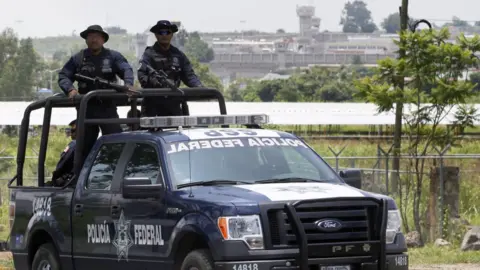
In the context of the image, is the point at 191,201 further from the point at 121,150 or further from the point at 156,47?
the point at 156,47

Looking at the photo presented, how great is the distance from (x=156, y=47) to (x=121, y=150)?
2.87m

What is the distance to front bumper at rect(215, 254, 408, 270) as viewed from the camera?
10.8m

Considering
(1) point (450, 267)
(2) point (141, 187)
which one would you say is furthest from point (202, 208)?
(1) point (450, 267)

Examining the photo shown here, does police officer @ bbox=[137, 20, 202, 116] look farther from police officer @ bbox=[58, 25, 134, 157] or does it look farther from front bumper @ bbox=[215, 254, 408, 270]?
front bumper @ bbox=[215, 254, 408, 270]

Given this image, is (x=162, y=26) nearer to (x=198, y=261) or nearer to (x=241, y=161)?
(x=241, y=161)

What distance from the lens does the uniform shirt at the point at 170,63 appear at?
1524cm

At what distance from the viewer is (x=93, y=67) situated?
14.9m

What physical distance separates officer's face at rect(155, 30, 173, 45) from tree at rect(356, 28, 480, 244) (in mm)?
8975

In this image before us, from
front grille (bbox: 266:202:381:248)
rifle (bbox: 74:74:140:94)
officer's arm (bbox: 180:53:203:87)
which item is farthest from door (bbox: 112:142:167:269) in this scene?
officer's arm (bbox: 180:53:203:87)

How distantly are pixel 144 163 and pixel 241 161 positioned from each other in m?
0.93

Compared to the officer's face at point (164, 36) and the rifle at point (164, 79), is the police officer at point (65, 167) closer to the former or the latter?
the rifle at point (164, 79)

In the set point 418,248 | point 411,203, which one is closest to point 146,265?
point 418,248

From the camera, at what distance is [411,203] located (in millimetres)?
23375

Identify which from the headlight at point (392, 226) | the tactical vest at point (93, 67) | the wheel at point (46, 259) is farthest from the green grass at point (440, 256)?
the headlight at point (392, 226)
